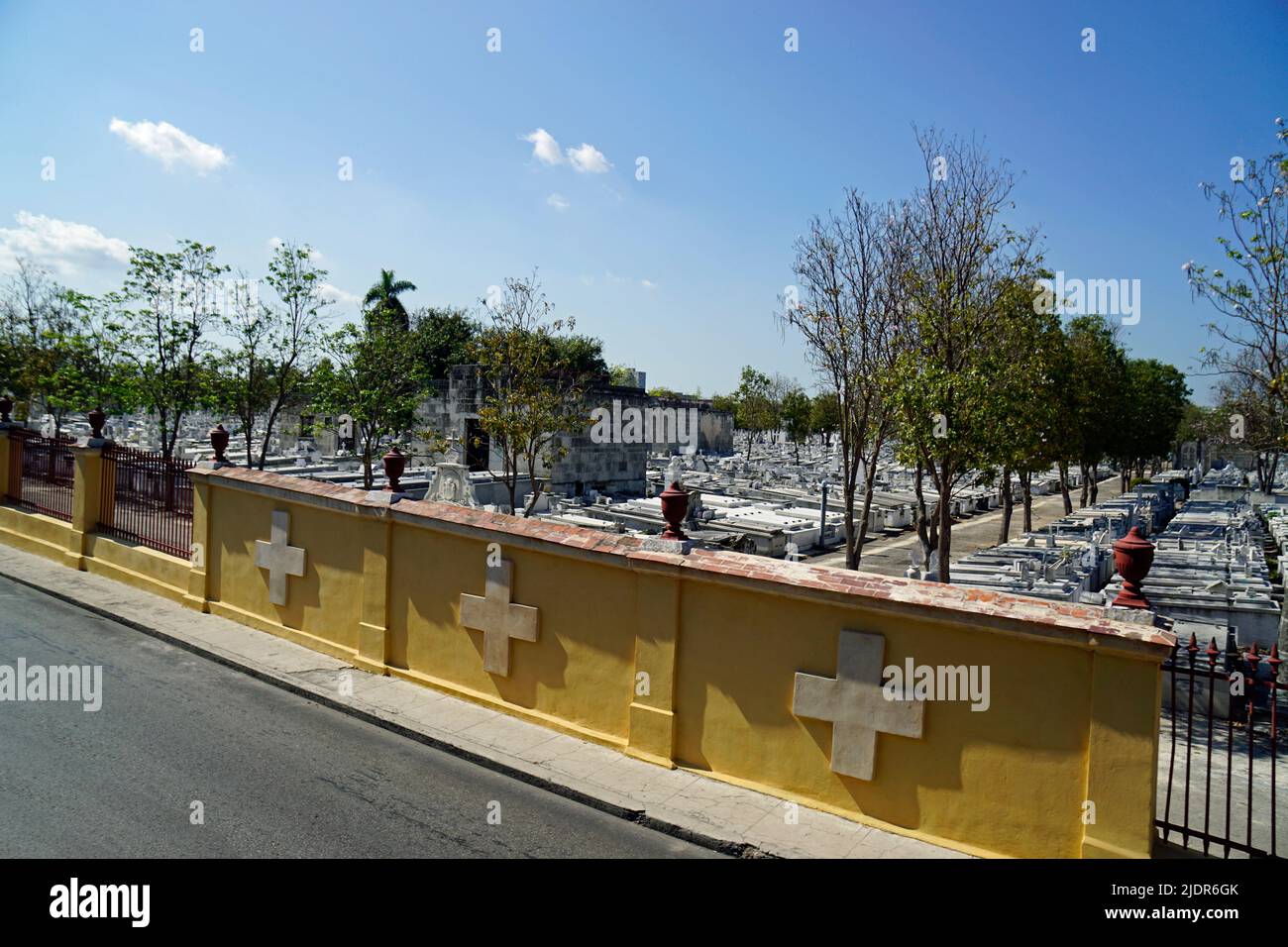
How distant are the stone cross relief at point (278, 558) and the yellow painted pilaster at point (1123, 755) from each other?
809cm

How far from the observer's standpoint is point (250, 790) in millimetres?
5980

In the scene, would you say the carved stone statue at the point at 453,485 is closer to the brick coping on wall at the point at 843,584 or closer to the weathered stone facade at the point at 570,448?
the weathered stone facade at the point at 570,448

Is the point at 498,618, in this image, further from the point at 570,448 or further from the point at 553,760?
the point at 570,448

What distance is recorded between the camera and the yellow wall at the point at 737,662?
483 cm

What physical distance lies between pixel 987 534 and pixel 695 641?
25.4 metres

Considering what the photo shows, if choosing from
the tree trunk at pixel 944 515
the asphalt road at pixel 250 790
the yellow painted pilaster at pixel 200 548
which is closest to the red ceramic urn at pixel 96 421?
the yellow painted pilaster at pixel 200 548

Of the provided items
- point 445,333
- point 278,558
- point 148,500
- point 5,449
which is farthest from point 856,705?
point 445,333

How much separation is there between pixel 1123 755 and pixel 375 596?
6.87 m

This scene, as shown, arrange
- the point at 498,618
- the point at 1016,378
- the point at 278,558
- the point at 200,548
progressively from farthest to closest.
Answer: the point at 1016,378
the point at 200,548
the point at 278,558
the point at 498,618

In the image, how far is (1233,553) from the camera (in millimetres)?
17703

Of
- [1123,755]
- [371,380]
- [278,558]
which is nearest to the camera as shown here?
[1123,755]
